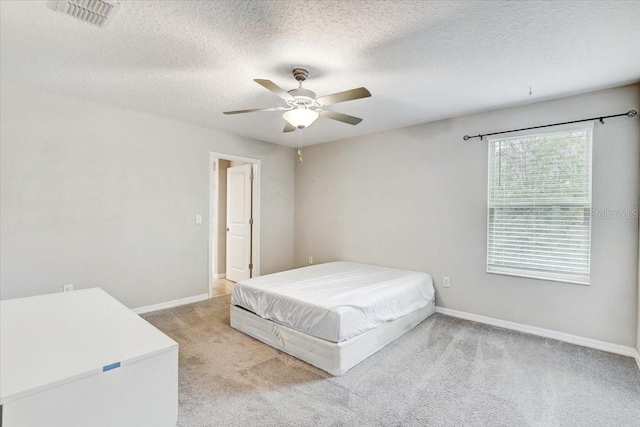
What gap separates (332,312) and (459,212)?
2.18m

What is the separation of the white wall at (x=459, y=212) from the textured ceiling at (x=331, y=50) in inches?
18.4

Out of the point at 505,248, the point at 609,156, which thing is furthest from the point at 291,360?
the point at 609,156

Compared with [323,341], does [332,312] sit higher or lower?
higher

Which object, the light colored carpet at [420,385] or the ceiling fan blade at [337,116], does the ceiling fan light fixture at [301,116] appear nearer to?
the ceiling fan blade at [337,116]

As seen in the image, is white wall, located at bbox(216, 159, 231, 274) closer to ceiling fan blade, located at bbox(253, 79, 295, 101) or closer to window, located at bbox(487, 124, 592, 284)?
ceiling fan blade, located at bbox(253, 79, 295, 101)

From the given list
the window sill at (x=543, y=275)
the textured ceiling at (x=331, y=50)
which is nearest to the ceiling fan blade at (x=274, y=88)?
the textured ceiling at (x=331, y=50)

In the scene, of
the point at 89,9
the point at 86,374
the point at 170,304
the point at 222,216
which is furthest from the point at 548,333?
the point at 222,216

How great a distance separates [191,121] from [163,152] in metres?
→ 0.53

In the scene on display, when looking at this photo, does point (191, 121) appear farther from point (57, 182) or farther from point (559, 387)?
point (559, 387)

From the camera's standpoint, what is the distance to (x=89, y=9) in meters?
1.81

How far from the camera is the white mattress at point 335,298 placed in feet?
8.29

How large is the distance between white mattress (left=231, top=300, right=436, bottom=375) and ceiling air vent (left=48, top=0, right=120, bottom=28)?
256 centimetres

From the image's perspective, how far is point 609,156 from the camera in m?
2.85

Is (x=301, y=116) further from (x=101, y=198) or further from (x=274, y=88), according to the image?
(x=101, y=198)
